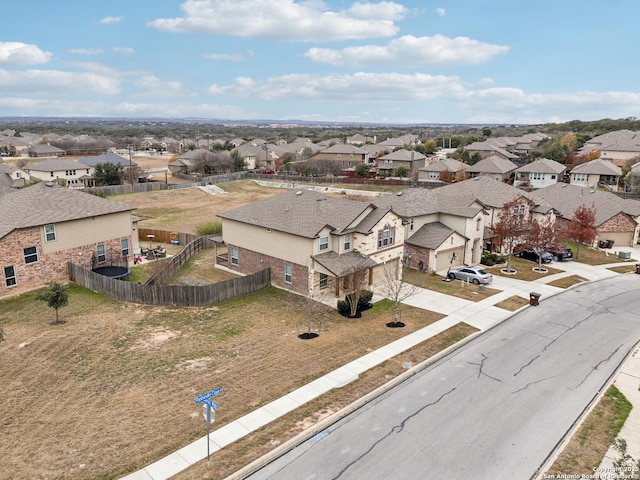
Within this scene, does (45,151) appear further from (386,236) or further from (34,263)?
(386,236)

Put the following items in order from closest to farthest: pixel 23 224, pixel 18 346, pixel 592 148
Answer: pixel 18 346, pixel 23 224, pixel 592 148

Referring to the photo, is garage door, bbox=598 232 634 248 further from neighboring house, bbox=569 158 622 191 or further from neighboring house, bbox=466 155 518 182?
neighboring house, bbox=466 155 518 182

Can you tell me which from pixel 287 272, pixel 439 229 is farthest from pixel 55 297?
pixel 439 229

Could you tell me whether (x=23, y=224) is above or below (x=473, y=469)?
above

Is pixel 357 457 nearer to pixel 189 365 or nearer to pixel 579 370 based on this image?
pixel 189 365

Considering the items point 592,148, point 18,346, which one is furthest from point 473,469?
point 592,148

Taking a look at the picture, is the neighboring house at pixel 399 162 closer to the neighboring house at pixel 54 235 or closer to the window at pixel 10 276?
the neighboring house at pixel 54 235
